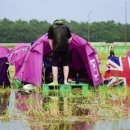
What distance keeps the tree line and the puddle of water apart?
8202cm

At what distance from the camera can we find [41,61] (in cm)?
1342

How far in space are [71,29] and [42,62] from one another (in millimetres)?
90549

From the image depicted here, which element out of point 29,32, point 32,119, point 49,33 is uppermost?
point 29,32

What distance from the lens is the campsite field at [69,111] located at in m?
7.83

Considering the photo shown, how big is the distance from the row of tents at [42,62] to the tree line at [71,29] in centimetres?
7757

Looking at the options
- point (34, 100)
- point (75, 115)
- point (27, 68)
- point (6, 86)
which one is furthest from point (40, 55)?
point (75, 115)

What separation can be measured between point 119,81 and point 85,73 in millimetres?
1149

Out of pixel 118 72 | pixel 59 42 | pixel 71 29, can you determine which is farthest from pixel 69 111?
pixel 71 29

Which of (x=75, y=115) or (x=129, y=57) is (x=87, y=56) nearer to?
(x=129, y=57)

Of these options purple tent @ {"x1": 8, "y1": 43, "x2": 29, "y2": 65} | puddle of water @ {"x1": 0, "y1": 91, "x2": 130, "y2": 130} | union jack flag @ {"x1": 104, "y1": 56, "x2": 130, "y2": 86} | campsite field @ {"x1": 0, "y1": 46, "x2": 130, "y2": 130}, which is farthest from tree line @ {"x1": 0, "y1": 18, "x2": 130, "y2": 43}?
puddle of water @ {"x1": 0, "y1": 91, "x2": 130, "y2": 130}

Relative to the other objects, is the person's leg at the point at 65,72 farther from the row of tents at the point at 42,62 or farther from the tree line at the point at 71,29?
the tree line at the point at 71,29

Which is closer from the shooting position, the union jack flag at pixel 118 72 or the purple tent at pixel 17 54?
the union jack flag at pixel 118 72

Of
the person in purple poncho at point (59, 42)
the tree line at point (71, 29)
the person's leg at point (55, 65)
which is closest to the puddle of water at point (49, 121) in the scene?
the person's leg at point (55, 65)

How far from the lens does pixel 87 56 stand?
45.9 ft
